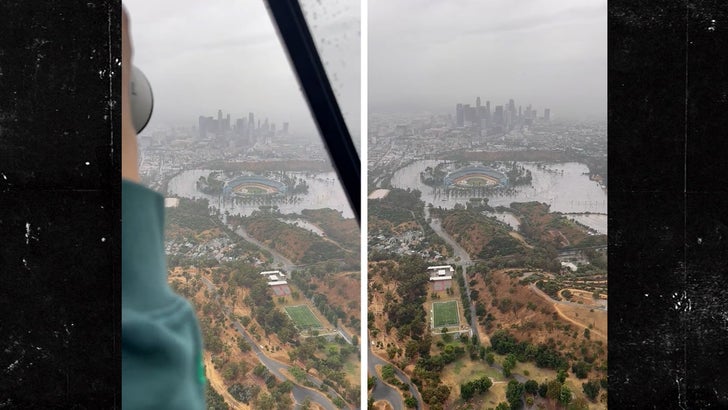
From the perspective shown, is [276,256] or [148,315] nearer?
[148,315]

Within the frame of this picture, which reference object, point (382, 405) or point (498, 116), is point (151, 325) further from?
point (498, 116)

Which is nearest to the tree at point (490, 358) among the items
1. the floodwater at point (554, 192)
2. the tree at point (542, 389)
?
the tree at point (542, 389)

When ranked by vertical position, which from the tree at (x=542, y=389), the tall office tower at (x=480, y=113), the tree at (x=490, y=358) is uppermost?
the tall office tower at (x=480, y=113)

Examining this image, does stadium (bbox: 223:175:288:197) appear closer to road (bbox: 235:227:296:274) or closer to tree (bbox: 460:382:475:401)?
road (bbox: 235:227:296:274)
